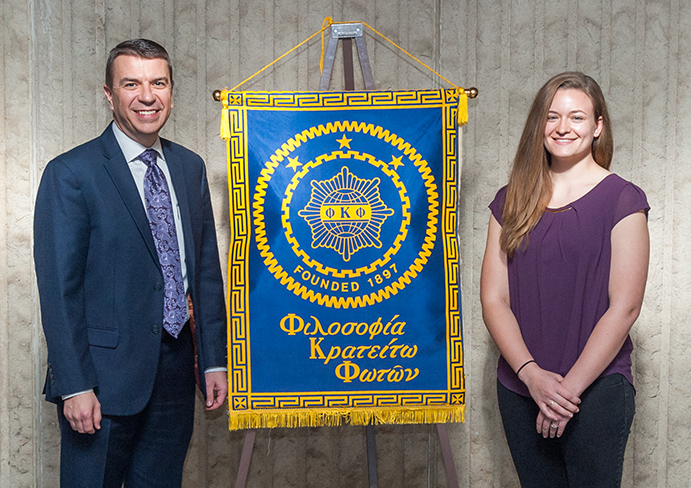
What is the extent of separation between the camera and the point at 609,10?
2639 mm

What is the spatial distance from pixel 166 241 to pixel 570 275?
107 centimetres

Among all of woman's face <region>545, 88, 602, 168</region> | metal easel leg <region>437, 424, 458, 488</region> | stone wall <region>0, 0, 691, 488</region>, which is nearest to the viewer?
woman's face <region>545, 88, 602, 168</region>

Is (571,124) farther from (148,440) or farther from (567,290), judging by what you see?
(148,440)

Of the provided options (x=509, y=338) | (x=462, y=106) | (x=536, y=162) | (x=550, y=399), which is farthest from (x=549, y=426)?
(x=462, y=106)

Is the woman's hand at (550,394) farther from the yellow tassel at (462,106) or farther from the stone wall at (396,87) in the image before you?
the stone wall at (396,87)

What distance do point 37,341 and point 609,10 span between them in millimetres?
2524

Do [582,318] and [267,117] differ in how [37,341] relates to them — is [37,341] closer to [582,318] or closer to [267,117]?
[267,117]

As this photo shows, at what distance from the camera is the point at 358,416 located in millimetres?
2223

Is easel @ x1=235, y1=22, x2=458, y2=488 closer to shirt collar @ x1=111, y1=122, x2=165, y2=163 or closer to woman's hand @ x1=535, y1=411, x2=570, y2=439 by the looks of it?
woman's hand @ x1=535, y1=411, x2=570, y2=439

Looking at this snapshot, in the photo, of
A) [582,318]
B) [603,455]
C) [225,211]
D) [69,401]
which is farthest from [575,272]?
[225,211]

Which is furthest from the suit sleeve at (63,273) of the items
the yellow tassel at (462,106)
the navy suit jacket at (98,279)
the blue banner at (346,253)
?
the yellow tassel at (462,106)

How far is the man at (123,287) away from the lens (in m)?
1.70

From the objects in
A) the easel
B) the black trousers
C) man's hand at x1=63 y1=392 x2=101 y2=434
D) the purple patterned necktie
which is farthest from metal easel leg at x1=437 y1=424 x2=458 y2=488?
man's hand at x1=63 y1=392 x2=101 y2=434

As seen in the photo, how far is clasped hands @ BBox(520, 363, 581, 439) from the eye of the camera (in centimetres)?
167
